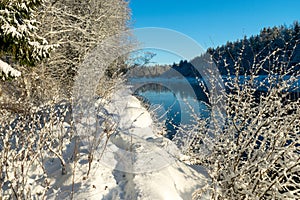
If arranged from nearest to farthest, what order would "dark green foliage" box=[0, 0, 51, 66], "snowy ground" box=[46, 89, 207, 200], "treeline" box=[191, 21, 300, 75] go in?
"snowy ground" box=[46, 89, 207, 200] < "treeline" box=[191, 21, 300, 75] < "dark green foliage" box=[0, 0, 51, 66]

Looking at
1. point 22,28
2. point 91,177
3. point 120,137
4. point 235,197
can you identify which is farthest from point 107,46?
point 235,197

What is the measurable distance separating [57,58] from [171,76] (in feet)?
18.0

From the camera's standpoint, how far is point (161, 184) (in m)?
2.38

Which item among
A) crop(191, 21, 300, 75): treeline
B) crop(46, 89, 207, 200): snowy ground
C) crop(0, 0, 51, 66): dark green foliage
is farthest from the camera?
crop(0, 0, 51, 66): dark green foliage

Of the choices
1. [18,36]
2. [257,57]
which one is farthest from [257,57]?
[18,36]

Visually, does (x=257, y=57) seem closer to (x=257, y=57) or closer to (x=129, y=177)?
(x=257, y=57)

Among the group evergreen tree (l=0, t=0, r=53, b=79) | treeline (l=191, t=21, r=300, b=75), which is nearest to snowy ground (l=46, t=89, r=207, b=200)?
treeline (l=191, t=21, r=300, b=75)

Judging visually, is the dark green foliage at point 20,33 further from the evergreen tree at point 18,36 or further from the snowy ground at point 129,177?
Answer: the snowy ground at point 129,177

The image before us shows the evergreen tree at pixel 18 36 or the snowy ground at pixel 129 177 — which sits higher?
the evergreen tree at pixel 18 36

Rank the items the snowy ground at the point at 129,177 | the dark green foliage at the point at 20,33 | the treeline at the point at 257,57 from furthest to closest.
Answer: the dark green foliage at the point at 20,33 → the treeline at the point at 257,57 → the snowy ground at the point at 129,177

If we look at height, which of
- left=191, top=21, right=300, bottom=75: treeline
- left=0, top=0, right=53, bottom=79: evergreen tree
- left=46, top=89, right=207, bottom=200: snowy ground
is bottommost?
left=46, top=89, right=207, bottom=200: snowy ground

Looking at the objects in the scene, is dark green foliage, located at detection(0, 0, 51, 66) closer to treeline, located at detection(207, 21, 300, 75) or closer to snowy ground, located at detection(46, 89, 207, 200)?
snowy ground, located at detection(46, 89, 207, 200)

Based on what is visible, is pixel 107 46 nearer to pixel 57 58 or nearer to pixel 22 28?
pixel 57 58

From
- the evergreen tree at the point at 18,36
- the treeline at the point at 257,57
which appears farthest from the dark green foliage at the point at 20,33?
the treeline at the point at 257,57
